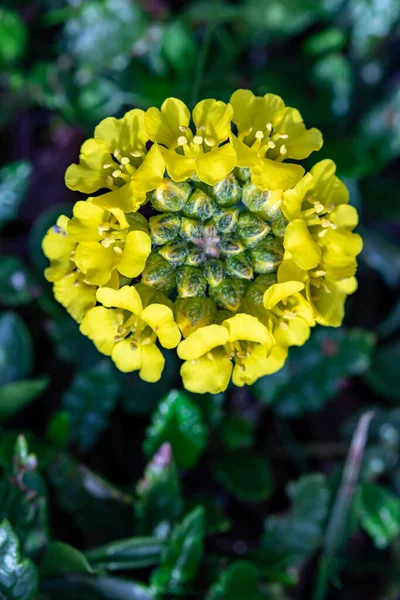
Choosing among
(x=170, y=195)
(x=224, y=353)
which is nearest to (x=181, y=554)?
(x=224, y=353)

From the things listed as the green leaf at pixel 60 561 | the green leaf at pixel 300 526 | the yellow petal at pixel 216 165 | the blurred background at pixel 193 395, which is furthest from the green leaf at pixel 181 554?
the yellow petal at pixel 216 165

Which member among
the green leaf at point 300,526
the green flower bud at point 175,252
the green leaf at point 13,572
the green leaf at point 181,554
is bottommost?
the green leaf at point 300,526

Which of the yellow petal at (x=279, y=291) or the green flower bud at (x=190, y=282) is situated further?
the green flower bud at (x=190, y=282)

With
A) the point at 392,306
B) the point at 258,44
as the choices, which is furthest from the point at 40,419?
the point at 258,44

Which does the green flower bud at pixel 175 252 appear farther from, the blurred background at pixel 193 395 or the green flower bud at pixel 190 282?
the blurred background at pixel 193 395

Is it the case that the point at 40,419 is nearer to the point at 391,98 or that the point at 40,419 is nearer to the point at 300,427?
the point at 300,427

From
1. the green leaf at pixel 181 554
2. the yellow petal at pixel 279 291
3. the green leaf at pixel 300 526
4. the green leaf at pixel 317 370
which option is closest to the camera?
the yellow petal at pixel 279 291

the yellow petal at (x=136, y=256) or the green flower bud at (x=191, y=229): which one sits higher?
the yellow petal at (x=136, y=256)
